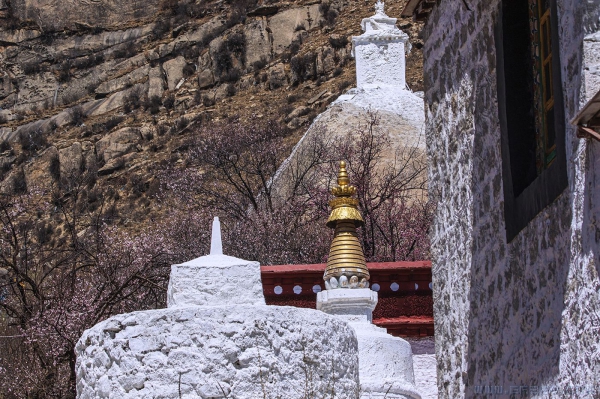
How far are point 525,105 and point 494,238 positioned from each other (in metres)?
1.08

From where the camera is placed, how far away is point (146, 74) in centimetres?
6303

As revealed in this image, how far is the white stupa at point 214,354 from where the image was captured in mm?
8258

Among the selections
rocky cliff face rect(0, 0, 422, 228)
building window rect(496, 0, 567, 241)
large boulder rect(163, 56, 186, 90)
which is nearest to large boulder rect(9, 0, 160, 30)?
rocky cliff face rect(0, 0, 422, 228)

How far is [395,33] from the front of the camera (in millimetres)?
36156

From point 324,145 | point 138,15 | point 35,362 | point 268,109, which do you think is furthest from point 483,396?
point 138,15

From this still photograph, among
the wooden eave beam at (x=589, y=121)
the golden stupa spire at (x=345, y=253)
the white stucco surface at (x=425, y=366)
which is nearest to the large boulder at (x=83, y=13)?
the white stucco surface at (x=425, y=366)

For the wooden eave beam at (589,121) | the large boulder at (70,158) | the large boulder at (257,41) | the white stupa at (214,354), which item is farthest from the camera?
the large boulder at (257,41)

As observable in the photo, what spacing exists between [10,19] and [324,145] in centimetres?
3874

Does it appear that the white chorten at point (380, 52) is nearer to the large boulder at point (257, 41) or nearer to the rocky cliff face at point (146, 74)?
the rocky cliff face at point (146, 74)

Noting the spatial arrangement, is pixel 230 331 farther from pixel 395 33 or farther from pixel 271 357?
pixel 395 33

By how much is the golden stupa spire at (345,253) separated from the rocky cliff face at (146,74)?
34909mm

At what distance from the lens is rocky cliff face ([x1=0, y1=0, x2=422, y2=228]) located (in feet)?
183

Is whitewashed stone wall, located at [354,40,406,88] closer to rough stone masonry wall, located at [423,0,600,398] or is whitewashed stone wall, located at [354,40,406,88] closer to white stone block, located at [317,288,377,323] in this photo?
white stone block, located at [317,288,377,323]

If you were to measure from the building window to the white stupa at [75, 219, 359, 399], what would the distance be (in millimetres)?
1660
